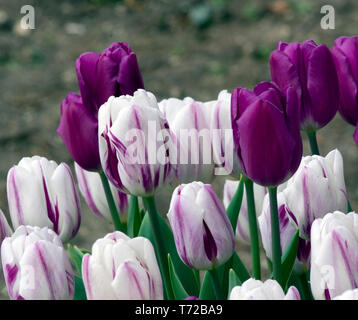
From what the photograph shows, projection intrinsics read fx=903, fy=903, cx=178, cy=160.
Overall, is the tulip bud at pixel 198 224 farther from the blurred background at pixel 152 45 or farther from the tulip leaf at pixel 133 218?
the blurred background at pixel 152 45

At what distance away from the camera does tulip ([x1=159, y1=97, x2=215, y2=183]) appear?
3.16 feet

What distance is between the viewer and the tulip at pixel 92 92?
960mm

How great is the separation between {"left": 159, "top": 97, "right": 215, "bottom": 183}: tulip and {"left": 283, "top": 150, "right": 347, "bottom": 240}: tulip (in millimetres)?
97

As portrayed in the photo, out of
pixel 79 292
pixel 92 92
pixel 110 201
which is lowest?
pixel 79 292

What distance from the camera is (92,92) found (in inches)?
38.4

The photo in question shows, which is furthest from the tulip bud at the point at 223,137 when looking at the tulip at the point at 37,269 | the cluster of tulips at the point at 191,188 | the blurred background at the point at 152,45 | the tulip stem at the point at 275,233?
the blurred background at the point at 152,45

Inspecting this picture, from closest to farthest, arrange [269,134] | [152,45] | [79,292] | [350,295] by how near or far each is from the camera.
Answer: [350,295], [269,134], [79,292], [152,45]

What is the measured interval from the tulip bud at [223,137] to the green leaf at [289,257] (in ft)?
0.32

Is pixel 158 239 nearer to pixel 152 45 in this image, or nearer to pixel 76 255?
pixel 76 255

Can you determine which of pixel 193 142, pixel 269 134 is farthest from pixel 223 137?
pixel 269 134

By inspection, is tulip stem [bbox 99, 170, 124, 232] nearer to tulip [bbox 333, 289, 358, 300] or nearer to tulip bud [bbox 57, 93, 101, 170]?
tulip bud [bbox 57, 93, 101, 170]

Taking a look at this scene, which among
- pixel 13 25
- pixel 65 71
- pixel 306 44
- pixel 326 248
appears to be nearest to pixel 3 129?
pixel 65 71

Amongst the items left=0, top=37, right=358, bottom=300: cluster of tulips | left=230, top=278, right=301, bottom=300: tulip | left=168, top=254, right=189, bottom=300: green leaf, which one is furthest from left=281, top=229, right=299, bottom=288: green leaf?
left=230, top=278, right=301, bottom=300: tulip

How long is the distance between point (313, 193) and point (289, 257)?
3.4 inches
